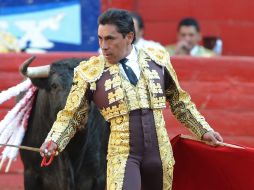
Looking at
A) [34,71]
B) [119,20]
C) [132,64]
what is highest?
[119,20]

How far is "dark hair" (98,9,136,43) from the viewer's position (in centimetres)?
453

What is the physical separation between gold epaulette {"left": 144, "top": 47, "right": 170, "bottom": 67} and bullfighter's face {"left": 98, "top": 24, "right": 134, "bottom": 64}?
21 cm

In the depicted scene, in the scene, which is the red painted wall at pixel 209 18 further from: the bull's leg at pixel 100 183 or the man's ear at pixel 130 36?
the man's ear at pixel 130 36

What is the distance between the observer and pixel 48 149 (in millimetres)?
4531

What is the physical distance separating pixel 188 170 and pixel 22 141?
131 centimetres

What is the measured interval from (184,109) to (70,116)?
62 cm

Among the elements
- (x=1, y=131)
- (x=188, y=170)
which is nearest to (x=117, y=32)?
(x=188, y=170)

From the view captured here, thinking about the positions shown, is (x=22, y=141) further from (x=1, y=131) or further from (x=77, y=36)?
(x=77, y=36)

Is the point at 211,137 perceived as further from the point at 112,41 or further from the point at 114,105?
the point at 112,41

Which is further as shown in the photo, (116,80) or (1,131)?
(1,131)

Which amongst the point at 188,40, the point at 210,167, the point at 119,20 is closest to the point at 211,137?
the point at 210,167

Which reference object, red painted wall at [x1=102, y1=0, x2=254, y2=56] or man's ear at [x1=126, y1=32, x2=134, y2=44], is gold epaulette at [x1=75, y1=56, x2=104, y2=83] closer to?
Answer: man's ear at [x1=126, y1=32, x2=134, y2=44]

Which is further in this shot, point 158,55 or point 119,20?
point 158,55

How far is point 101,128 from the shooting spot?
18.4 feet
